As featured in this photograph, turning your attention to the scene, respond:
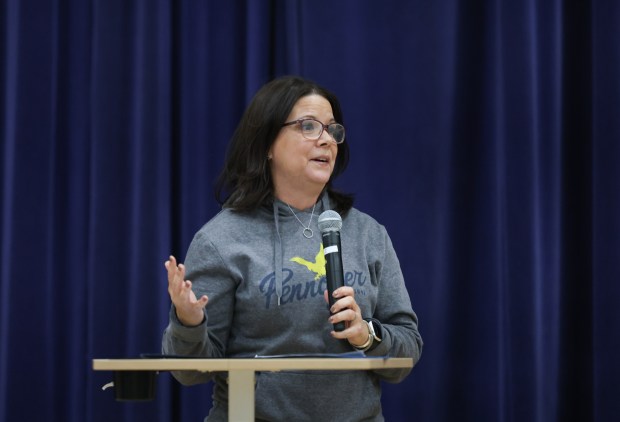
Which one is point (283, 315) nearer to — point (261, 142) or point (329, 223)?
point (329, 223)

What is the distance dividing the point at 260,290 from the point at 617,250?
1.32m

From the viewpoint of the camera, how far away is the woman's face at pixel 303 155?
83.7 inches

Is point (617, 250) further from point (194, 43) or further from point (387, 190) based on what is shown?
point (194, 43)

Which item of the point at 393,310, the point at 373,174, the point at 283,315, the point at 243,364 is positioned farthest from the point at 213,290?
the point at 373,174

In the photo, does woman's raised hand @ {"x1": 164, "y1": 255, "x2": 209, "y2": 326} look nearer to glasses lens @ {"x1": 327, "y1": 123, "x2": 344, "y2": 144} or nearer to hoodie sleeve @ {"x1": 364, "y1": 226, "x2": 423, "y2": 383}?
hoodie sleeve @ {"x1": 364, "y1": 226, "x2": 423, "y2": 383}

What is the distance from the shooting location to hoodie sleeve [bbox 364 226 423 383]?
204cm

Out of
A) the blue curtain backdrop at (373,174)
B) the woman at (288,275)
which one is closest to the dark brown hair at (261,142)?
the woman at (288,275)

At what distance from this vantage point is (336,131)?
217 centimetres

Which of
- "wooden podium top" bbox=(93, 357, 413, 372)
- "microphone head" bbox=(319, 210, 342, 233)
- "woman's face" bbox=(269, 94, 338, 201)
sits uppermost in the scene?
"woman's face" bbox=(269, 94, 338, 201)

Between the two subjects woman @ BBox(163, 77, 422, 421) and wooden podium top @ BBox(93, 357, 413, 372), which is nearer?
wooden podium top @ BBox(93, 357, 413, 372)

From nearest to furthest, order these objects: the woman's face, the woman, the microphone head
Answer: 1. the microphone head
2. the woman
3. the woman's face

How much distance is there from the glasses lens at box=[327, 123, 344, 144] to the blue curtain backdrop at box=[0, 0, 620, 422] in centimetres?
74

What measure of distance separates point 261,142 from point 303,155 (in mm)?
123

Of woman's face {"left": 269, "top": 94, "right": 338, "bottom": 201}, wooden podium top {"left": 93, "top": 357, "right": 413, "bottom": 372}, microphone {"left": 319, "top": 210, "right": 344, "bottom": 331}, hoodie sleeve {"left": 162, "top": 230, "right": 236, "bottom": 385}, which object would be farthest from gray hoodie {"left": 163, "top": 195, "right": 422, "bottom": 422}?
wooden podium top {"left": 93, "top": 357, "right": 413, "bottom": 372}
